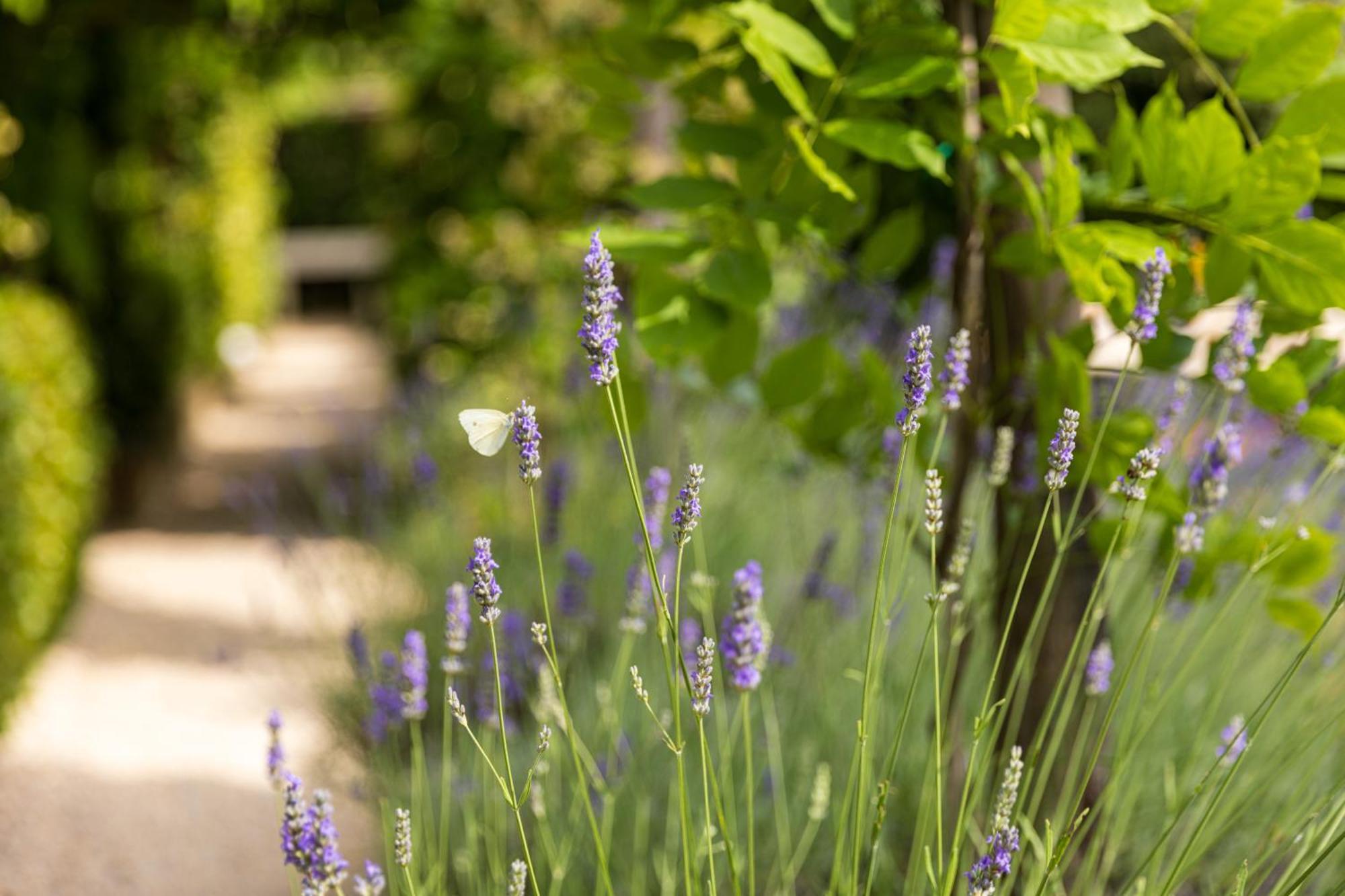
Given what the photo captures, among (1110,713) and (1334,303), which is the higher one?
(1334,303)

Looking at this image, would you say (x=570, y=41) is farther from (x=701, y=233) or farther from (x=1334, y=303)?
(x=1334, y=303)

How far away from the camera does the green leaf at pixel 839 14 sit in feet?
4.33

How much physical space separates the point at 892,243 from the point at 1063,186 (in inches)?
20.5

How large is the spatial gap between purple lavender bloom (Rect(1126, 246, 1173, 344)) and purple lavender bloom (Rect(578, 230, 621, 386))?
50 cm

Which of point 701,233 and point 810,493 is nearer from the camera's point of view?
point 701,233

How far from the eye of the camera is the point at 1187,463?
7.05ft

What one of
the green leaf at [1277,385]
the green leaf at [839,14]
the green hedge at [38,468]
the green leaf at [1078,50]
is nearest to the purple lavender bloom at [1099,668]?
the green leaf at [1277,385]

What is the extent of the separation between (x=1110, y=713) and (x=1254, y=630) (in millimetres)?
1720

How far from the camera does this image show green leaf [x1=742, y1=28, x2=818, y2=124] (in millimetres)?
1227

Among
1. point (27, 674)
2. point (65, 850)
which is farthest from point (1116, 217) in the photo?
point (27, 674)

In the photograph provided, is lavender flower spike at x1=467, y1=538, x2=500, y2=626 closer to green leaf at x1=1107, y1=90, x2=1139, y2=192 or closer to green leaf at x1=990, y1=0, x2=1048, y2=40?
green leaf at x1=990, y1=0, x2=1048, y2=40

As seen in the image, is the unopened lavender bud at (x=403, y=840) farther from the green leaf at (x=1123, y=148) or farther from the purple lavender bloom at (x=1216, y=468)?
the green leaf at (x=1123, y=148)

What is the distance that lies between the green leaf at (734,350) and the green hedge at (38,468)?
3074 millimetres

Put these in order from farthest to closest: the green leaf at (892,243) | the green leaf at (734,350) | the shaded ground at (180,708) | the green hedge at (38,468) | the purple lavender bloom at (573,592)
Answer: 1. the green hedge at (38,468)
2. the shaded ground at (180,708)
3. the purple lavender bloom at (573,592)
4. the green leaf at (892,243)
5. the green leaf at (734,350)
